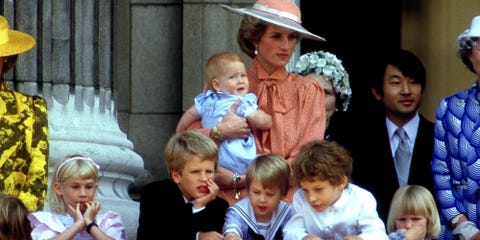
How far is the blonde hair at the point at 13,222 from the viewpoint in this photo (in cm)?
1036

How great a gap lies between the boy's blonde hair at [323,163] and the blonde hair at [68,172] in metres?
1.05

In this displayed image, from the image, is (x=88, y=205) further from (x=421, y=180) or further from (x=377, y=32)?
(x=377, y=32)

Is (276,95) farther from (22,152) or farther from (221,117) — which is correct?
(22,152)

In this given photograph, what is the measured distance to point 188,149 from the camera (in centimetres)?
1152

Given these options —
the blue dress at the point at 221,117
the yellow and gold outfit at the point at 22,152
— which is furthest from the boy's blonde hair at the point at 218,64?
the yellow and gold outfit at the point at 22,152

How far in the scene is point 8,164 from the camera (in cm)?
1169

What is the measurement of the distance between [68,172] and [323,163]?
51.1 inches

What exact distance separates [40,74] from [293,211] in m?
2.13

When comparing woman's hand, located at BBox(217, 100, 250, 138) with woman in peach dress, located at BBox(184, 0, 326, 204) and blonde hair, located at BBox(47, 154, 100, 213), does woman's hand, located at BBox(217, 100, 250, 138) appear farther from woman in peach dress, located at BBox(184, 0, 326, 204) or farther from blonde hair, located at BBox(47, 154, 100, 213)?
blonde hair, located at BBox(47, 154, 100, 213)

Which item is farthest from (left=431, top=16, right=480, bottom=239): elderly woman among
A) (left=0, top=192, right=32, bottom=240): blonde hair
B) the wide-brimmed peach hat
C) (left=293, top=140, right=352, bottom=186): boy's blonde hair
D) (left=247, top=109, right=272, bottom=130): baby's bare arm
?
(left=0, top=192, right=32, bottom=240): blonde hair

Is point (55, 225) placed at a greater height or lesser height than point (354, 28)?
lesser

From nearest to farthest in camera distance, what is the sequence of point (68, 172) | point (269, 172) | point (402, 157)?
point (269, 172) < point (68, 172) < point (402, 157)

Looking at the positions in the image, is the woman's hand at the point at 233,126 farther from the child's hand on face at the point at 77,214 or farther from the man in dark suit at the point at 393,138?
the man in dark suit at the point at 393,138

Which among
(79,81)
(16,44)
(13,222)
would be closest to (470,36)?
(79,81)
